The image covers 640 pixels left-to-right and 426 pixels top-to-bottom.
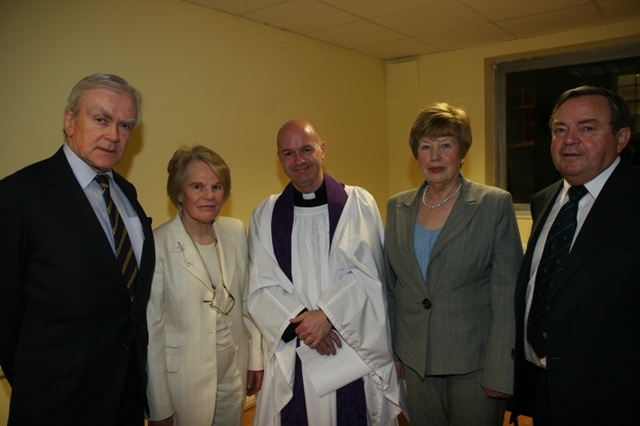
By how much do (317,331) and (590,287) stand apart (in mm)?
1046

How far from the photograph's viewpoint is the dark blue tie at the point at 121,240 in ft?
5.28

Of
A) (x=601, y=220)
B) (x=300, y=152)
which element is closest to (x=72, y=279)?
(x=300, y=152)

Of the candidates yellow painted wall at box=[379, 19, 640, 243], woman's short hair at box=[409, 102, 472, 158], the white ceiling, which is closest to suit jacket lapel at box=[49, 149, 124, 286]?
woman's short hair at box=[409, 102, 472, 158]

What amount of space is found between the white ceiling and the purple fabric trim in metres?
1.48

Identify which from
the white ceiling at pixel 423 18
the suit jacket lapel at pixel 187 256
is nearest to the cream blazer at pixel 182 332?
the suit jacket lapel at pixel 187 256

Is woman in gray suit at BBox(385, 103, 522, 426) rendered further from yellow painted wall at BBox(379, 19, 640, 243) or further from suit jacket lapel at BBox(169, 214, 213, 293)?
yellow painted wall at BBox(379, 19, 640, 243)

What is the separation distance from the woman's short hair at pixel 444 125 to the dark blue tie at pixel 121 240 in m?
1.22

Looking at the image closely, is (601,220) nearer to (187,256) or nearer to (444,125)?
(444,125)

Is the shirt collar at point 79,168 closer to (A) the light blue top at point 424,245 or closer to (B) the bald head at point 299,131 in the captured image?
(B) the bald head at point 299,131

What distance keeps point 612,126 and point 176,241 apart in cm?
173

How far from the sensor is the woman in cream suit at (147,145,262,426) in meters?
1.85

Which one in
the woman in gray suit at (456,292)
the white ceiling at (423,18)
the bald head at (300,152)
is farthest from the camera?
the white ceiling at (423,18)

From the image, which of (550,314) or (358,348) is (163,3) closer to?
(358,348)

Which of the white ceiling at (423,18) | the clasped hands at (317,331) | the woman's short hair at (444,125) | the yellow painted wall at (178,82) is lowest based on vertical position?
the clasped hands at (317,331)
